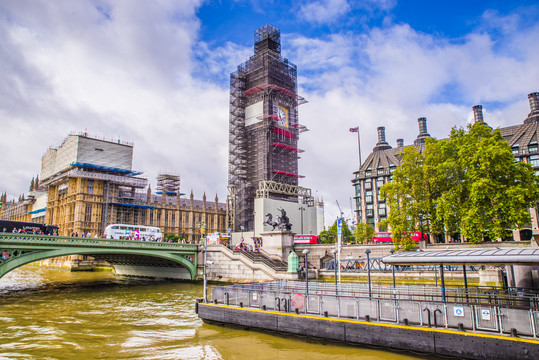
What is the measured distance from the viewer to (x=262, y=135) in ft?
284

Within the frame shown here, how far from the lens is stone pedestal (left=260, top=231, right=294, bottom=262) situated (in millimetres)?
52594

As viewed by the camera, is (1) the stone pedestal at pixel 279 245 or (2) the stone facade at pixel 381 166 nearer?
(1) the stone pedestal at pixel 279 245

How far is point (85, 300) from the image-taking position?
1426 inches

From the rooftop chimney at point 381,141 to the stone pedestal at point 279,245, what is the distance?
6536 centimetres

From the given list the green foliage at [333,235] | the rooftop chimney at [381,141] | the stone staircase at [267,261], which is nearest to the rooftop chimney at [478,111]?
the rooftop chimney at [381,141]

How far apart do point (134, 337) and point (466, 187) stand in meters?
34.2

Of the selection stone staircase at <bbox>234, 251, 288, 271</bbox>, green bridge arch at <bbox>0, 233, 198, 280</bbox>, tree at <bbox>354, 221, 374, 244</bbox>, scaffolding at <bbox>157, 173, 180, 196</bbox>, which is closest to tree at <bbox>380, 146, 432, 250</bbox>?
stone staircase at <bbox>234, 251, 288, 271</bbox>

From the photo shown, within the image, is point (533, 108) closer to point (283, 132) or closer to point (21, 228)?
point (283, 132)

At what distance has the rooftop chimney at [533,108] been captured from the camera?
86.4 meters

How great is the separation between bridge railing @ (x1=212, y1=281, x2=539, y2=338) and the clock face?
217 feet

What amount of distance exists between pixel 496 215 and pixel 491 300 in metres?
23.5

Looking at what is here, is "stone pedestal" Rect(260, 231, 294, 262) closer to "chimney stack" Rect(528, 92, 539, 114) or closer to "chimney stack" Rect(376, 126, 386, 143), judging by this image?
"chimney stack" Rect(528, 92, 539, 114)

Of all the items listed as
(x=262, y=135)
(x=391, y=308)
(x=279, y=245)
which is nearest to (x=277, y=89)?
(x=262, y=135)

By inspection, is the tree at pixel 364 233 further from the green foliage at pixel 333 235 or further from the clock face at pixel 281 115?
the clock face at pixel 281 115
